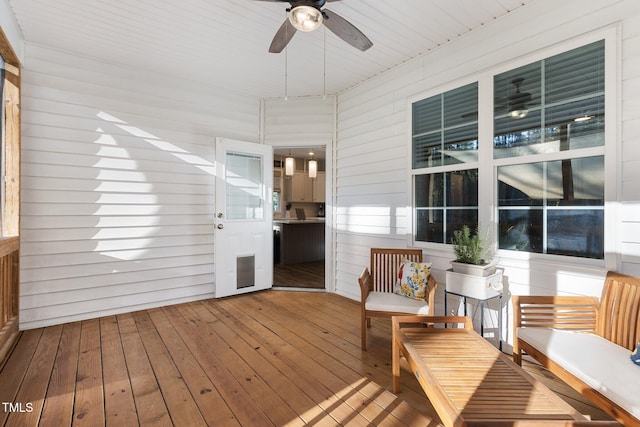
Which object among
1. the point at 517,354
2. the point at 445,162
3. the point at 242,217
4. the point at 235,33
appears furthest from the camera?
the point at 242,217

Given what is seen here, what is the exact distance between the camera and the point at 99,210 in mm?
3475

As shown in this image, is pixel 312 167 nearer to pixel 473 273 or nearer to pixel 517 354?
pixel 473 273

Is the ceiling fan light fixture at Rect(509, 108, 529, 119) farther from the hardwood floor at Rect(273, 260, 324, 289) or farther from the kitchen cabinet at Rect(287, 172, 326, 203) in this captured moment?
the kitchen cabinet at Rect(287, 172, 326, 203)

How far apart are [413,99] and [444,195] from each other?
117cm

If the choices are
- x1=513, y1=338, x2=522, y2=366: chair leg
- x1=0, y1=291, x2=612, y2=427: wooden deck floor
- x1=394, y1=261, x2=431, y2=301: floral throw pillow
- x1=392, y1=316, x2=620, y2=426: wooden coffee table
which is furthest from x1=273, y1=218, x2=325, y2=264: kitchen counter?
x1=513, y1=338, x2=522, y2=366: chair leg

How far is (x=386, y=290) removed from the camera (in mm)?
3432

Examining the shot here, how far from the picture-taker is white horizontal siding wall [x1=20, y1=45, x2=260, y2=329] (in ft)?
10.4

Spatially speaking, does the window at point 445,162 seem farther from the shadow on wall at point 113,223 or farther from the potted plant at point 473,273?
the shadow on wall at point 113,223


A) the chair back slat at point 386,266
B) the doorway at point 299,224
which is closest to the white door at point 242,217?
the doorway at point 299,224

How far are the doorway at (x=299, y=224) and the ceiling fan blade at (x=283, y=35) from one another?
2.21m

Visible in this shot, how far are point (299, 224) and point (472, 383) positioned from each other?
17.4 feet

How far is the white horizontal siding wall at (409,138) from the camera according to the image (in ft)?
6.86


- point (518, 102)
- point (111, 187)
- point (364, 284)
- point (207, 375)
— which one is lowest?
point (207, 375)

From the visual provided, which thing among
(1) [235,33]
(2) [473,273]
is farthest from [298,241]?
(2) [473,273]
